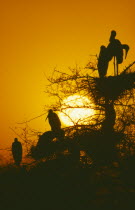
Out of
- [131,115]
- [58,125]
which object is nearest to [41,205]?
[58,125]

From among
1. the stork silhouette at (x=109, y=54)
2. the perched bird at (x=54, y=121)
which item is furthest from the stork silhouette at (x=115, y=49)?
the perched bird at (x=54, y=121)

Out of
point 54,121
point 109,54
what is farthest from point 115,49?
point 54,121

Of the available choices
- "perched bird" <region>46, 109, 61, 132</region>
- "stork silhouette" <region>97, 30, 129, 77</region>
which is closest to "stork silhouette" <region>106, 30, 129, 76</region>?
"stork silhouette" <region>97, 30, 129, 77</region>

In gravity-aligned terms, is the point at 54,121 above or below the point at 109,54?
below

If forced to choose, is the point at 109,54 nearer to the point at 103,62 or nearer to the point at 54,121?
the point at 103,62

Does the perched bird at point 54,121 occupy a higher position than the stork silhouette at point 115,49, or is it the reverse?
the stork silhouette at point 115,49

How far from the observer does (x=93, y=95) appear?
1066cm

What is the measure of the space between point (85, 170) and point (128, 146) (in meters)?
1.64

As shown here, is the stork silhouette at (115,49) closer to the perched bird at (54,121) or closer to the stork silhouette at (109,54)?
the stork silhouette at (109,54)

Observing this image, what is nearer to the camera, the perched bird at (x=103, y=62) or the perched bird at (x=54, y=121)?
the perched bird at (x=54, y=121)

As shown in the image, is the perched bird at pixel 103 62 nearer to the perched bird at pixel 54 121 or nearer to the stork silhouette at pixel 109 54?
the stork silhouette at pixel 109 54

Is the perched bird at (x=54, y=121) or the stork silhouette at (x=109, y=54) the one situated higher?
the stork silhouette at (x=109, y=54)

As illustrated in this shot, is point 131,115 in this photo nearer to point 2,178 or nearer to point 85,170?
point 85,170

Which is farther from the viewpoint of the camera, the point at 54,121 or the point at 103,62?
the point at 103,62
